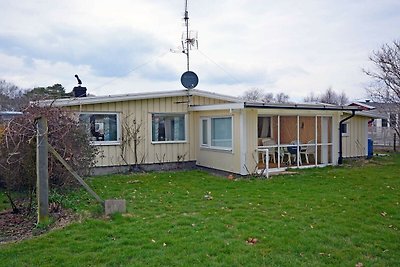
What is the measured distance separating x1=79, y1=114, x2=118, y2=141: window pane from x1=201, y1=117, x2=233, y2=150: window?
3.47m

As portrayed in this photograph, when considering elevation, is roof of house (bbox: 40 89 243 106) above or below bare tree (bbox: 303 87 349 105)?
below

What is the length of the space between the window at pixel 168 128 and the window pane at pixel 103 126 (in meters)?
1.53

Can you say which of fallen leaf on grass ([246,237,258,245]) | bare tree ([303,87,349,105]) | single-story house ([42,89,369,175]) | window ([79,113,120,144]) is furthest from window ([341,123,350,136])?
bare tree ([303,87,349,105])

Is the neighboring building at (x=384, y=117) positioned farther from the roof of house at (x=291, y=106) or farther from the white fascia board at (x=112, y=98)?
the white fascia board at (x=112, y=98)

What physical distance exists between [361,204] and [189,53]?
10169 mm

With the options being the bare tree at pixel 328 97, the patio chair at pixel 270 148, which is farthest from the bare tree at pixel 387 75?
the bare tree at pixel 328 97

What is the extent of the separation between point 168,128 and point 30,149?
772cm

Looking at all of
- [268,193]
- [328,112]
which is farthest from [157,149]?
[328,112]

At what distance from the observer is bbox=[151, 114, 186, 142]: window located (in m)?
14.2

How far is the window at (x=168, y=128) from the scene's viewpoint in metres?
14.2

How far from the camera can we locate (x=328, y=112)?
14375 millimetres

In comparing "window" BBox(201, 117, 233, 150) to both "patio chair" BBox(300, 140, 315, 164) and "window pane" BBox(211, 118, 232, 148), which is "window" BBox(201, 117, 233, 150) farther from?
"patio chair" BBox(300, 140, 315, 164)

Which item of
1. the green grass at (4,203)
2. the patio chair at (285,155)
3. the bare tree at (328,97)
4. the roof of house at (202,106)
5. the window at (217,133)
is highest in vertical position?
the bare tree at (328,97)

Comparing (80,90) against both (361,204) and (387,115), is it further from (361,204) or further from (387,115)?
(387,115)
